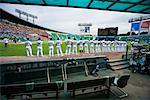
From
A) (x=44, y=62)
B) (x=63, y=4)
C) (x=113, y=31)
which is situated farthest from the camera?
(x=113, y=31)

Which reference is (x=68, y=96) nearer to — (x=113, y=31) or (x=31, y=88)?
(x=31, y=88)

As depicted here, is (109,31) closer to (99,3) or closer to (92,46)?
(92,46)

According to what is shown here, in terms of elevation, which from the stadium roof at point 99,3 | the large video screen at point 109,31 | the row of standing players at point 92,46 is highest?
the large video screen at point 109,31

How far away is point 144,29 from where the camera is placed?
30000mm

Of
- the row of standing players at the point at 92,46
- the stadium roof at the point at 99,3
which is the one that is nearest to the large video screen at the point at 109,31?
the row of standing players at the point at 92,46

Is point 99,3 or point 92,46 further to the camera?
point 92,46

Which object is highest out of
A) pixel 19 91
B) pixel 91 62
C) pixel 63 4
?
pixel 63 4

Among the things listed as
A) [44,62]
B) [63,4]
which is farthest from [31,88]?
[63,4]

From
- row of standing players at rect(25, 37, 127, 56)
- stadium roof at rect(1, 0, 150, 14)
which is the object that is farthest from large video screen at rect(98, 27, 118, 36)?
stadium roof at rect(1, 0, 150, 14)

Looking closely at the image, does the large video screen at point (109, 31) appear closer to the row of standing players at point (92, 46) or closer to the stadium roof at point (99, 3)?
the row of standing players at point (92, 46)

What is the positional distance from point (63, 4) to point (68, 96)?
10.8ft

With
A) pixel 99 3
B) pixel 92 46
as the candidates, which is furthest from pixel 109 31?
pixel 99 3

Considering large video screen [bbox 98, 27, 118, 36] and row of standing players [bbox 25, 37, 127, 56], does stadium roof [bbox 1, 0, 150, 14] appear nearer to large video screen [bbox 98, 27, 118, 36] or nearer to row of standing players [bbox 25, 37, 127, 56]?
row of standing players [bbox 25, 37, 127, 56]

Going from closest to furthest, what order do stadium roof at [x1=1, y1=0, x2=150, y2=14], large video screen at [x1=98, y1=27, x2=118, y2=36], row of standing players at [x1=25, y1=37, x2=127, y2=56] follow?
stadium roof at [x1=1, y1=0, x2=150, y2=14] → row of standing players at [x1=25, y1=37, x2=127, y2=56] → large video screen at [x1=98, y1=27, x2=118, y2=36]
